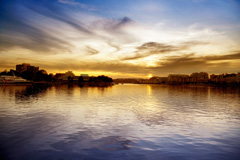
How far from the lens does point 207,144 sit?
15.8 m

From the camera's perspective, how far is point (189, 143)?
52.2ft

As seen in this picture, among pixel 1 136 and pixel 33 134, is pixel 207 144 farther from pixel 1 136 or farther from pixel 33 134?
pixel 1 136

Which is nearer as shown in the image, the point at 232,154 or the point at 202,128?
the point at 232,154

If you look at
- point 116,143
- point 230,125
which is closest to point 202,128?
point 230,125

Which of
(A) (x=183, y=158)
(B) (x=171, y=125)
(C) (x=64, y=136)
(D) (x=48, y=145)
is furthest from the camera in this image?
(B) (x=171, y=125)

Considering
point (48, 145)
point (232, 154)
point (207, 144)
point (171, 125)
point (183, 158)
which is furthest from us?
point (171, 125)

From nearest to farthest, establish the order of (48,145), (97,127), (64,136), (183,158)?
(183,158) → (48,145) → (64,136) → (97,127)

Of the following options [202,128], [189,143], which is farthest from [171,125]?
[189,143]

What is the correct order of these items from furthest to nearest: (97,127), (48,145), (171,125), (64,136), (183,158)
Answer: (171,125), (97,127), (64,136), (48,145), (183,158)

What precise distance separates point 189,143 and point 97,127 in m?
10.9

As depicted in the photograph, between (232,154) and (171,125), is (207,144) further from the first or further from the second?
(171,125)

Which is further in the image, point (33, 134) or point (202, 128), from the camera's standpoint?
point (202, 128)

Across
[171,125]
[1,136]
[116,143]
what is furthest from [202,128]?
[1,136]

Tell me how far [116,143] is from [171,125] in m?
10.2
